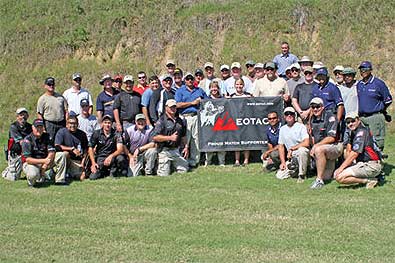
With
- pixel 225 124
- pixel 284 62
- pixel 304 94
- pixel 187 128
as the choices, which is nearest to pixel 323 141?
pixel 304 94

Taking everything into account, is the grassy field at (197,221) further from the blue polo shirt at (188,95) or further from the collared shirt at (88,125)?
the blue polo shirt at (188,95)

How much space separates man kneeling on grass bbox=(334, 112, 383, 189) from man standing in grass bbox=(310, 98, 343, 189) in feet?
1.21

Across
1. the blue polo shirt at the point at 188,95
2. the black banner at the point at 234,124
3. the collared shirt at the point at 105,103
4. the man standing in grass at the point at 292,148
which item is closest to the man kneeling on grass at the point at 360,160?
the man standing in grass at the point at 292,148

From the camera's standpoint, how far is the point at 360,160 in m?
10.5

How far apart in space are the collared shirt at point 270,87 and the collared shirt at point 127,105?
2.53m

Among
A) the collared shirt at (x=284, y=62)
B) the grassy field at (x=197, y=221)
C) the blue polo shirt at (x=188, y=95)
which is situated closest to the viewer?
the grassy field at (x=197, y=221)

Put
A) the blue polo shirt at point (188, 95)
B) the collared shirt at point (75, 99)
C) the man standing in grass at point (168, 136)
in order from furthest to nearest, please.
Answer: the collared shirt at point (75, 99) → the blue polo shirt at point (188, 95) → the man standing in grass at point (168, 136)

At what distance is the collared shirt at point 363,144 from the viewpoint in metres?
10.4

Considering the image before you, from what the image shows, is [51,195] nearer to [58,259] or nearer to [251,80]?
[58,259]

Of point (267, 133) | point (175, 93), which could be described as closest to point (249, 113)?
point (267, 133)

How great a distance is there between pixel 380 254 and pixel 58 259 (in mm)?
3689

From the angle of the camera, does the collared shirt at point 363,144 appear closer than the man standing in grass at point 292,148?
Yes

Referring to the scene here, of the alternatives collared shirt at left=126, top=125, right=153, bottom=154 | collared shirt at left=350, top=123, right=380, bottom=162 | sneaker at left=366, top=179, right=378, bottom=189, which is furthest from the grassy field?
collared shirt at left=126, top=125, right=153, bottom=154

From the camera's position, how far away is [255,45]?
21.1 meters
